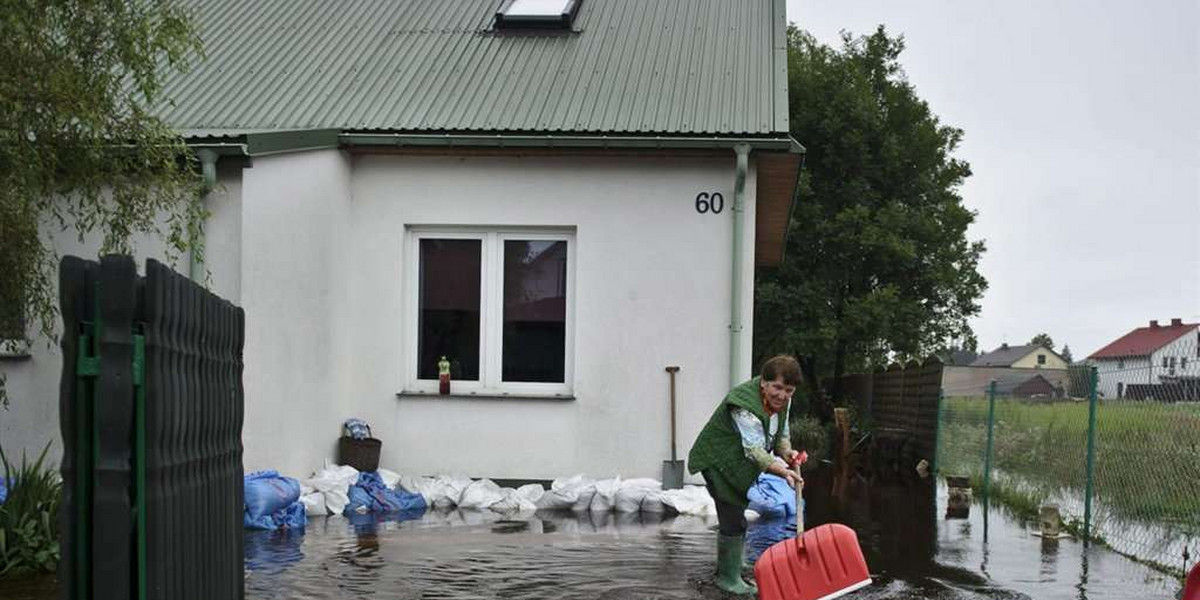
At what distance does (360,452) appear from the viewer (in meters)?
11.5

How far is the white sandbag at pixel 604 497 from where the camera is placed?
11.3 meters

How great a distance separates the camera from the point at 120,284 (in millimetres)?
3617

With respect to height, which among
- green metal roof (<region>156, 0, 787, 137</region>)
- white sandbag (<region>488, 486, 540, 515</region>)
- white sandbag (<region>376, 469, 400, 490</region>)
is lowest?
white sandbag (<region>488, 486, 540, 515</region>)

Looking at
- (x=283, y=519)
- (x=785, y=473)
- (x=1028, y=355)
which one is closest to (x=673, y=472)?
(x=283, y=519)

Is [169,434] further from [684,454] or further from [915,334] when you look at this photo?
[915,334]

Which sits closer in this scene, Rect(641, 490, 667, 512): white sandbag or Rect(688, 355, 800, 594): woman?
Rect(688, 355, 800, 594): woman

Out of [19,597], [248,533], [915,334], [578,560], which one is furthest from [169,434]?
[915,334]

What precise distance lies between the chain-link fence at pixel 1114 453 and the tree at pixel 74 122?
679cm

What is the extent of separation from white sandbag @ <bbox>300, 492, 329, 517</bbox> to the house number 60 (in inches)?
175

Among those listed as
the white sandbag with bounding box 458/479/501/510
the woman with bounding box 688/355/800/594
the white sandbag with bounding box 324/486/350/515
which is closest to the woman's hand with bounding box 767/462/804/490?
the woman with bounding box 688/355/800/594

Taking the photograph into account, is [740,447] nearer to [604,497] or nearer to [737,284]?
[604,497]

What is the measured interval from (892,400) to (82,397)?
16692 mm

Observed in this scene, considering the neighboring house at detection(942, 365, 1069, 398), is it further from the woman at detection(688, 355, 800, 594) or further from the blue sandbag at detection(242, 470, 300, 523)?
the blue sandbag at detection(242, 470, 300, 523)

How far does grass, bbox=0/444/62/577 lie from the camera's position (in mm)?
7309
